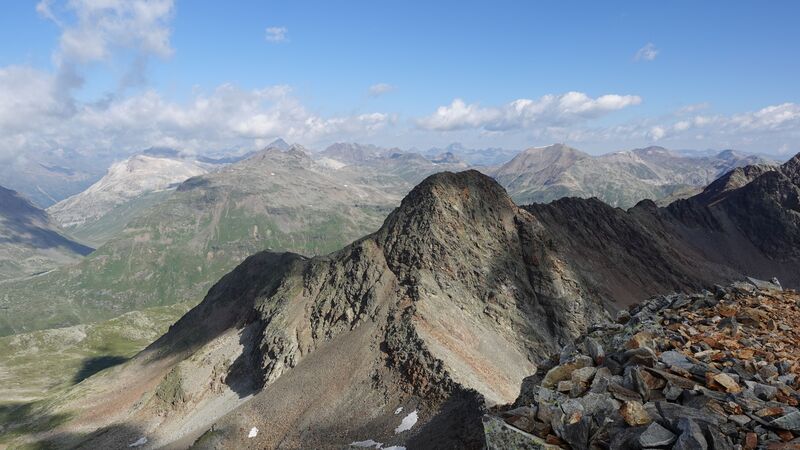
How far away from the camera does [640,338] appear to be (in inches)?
878

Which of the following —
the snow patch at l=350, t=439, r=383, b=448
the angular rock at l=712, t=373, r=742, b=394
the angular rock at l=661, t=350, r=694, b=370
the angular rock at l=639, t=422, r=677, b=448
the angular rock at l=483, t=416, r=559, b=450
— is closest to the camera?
the angular rock at l=639, t=422, r=677, b=448

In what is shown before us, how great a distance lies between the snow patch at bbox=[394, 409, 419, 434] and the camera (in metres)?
53.2

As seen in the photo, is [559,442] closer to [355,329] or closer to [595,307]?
[355,329]

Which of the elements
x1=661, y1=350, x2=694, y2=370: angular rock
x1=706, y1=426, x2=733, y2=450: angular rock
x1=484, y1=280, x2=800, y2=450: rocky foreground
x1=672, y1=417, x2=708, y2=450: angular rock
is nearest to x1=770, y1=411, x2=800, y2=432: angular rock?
x1=484, y1=280, x2=800, y2=450: rocky foreground

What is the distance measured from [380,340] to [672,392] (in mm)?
58257

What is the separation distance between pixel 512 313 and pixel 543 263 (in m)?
16.7

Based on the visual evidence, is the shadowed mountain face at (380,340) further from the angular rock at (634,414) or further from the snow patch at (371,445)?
the angular rock at (634,414)

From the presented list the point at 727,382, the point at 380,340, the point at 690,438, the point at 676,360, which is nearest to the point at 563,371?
the point at 676,360

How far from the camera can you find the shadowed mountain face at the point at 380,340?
2462 inches

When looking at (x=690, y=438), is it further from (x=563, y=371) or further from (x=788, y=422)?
(x=563, y=371)

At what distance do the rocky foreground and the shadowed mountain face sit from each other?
65.9 ft

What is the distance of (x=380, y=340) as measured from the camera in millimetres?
73500

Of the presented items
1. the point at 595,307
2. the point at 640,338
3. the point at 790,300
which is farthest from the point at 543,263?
the point at 640,338

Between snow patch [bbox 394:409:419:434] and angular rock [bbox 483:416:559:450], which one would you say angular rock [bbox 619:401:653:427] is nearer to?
angular rock [bbox 483:416:559:450]
